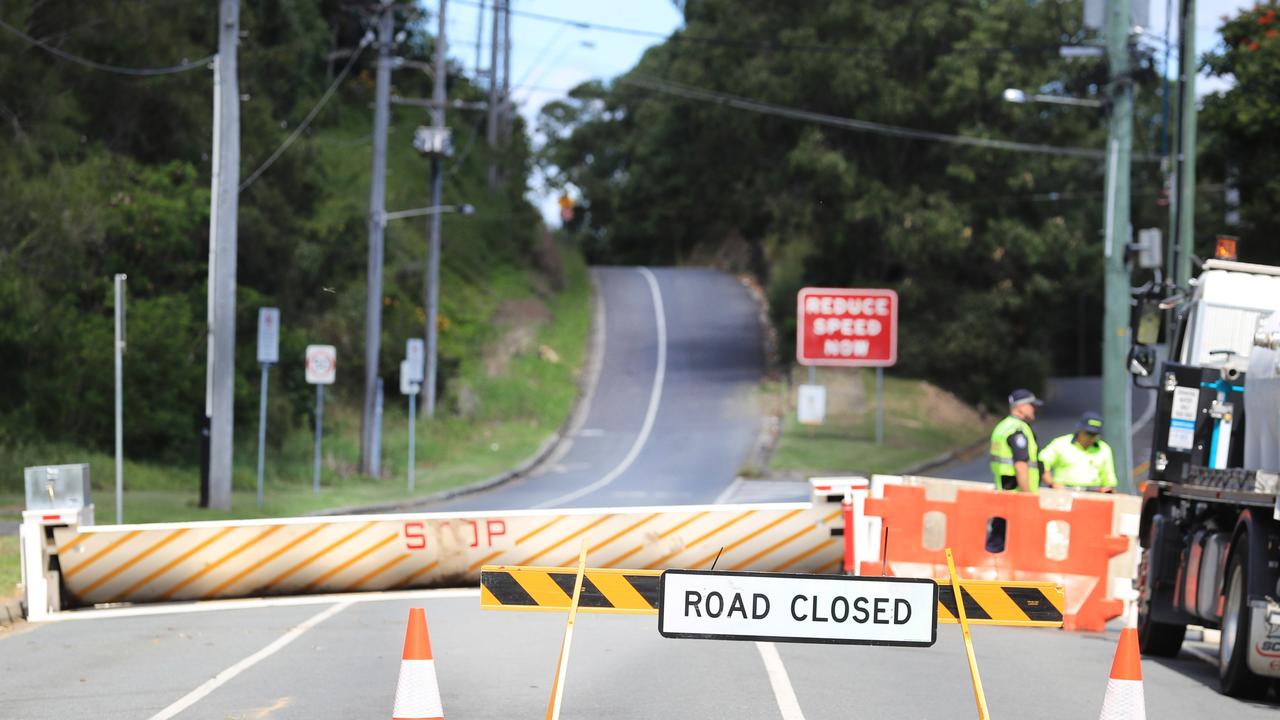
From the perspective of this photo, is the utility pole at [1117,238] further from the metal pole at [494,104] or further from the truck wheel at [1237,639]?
the metal pole at [494,104]

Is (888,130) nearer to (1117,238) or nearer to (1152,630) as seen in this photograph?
(1117,238)

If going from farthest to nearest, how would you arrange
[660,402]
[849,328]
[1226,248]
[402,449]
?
[660,402]
[849,328]
[402,449]
[1226,248]

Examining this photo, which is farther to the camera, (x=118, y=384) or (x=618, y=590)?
(x=118, y=384)

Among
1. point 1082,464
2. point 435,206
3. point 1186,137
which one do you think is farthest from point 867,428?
point 1082,464

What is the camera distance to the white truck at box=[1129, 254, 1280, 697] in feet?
36.4

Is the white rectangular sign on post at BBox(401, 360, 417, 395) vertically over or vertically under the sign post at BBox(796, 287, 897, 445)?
under

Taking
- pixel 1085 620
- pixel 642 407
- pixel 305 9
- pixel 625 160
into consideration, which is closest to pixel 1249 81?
pixel 642 407

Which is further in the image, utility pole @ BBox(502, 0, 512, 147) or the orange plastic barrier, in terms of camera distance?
utility pole @ BBox(502, 0, 512, 147)

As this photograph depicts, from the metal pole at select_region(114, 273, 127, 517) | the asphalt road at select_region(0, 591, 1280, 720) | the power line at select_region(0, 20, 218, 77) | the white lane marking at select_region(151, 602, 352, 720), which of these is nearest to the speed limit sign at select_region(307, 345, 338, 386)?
the power line at select_region(0, 20, 218, 77)

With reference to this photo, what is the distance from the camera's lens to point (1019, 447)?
15.8m

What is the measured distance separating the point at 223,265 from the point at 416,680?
19966 mm

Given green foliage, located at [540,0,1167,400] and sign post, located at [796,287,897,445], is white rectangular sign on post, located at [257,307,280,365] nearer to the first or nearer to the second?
sign post, located at [796,287,897,445]

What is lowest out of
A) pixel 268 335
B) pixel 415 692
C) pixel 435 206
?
pixel 415 692

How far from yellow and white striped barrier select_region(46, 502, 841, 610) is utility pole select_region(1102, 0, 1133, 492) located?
12.8 m
